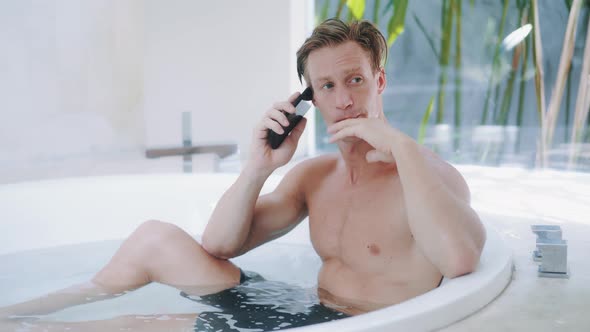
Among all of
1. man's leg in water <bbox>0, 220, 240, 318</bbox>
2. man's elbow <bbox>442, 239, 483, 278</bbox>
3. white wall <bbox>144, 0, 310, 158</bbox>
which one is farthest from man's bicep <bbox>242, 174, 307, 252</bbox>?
white wall <bbox>144, 0, 310, 158</bbox>

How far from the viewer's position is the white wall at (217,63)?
3.86 meters

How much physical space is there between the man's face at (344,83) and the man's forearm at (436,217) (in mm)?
199

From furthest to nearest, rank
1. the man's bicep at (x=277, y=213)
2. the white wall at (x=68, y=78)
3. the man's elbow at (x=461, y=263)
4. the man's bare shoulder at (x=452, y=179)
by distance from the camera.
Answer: the white wall at (x=68, y=78), the man's bicep at (x=277, y=213), the man's bare shoulder at (x=452, y=179), the man's elbow at (x=461, y=263)

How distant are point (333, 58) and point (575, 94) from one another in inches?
95.2

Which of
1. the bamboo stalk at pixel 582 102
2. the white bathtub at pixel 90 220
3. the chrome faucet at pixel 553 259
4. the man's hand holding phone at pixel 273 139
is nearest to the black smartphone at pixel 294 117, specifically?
the man's hand holding phone at pixel 273 139

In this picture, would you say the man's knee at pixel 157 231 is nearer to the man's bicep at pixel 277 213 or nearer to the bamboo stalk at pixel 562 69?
the man's bicep at pixel 277 213

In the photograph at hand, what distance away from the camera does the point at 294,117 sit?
139cm

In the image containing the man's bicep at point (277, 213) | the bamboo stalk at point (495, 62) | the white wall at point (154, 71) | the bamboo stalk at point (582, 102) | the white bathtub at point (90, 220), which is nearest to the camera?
the man's bicep at point (277, 213)

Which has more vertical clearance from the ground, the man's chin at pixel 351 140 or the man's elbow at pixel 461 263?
the man's chin at pixel 351 140

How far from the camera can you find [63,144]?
12.1 feet

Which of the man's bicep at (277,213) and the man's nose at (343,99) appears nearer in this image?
the man's nose at (343,99)

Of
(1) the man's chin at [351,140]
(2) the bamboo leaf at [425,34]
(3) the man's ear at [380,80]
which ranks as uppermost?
(2) the bamboo leaf at [425,34]

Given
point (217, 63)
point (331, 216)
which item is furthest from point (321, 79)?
point (217, 63)

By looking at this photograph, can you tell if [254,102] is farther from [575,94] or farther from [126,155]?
[575,94]
